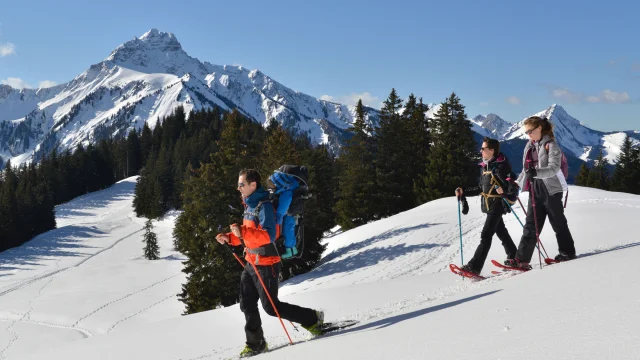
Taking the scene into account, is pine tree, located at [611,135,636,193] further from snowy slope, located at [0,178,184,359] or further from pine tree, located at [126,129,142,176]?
pine tree, located at [126,129,142,176]

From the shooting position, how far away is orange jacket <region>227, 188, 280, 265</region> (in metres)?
5.19

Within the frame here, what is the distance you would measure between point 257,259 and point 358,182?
3002 centimetres

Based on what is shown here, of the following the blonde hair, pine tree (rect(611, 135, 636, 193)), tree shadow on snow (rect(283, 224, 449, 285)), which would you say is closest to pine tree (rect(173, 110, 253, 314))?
tree shadow on snow (rect(283, 224, 449, 285))

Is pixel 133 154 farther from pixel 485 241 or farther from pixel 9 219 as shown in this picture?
pixel 485 241

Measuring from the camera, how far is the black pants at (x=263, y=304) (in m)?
5.43

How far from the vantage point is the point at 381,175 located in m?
35.0

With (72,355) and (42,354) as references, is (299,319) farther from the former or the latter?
(42,354)

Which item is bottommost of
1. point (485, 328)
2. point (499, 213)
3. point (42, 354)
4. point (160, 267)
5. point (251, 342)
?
point (160, 267)

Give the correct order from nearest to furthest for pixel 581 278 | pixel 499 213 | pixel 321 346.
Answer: pixel 321 346 → pixel 581 278 → pixel 499 213

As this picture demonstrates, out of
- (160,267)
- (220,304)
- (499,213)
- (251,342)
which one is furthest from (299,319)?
(160,267)

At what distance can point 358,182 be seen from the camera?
35156 mm

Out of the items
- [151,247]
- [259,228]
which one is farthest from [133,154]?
[259,228]

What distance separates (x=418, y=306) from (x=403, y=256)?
10.1 metres

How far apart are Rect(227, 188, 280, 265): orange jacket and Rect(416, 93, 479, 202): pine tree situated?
29.6m
